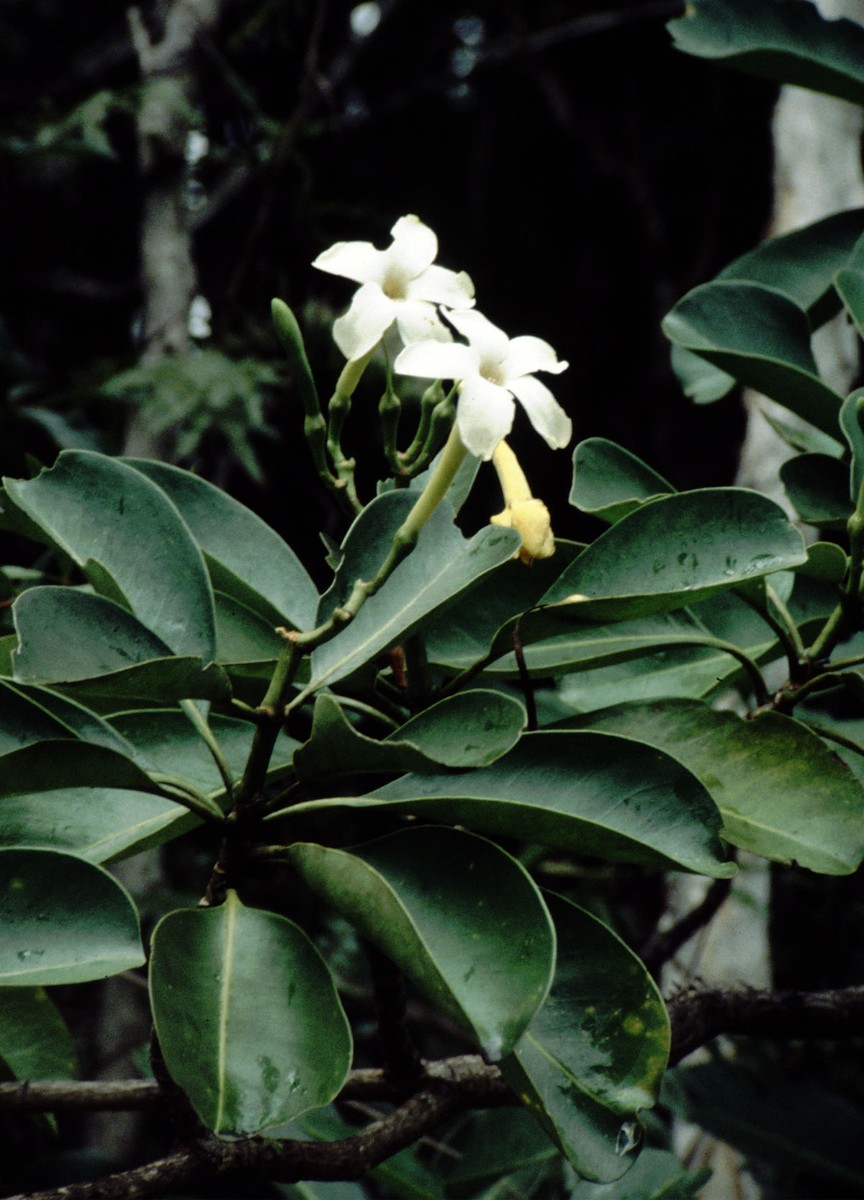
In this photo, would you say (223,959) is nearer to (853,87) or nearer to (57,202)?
(853,87)

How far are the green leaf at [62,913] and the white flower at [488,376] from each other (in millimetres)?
271

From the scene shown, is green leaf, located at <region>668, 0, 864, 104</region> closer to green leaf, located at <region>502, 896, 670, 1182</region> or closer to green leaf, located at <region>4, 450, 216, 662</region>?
green leaf, located at <region>4, 450, 216, 662</region>

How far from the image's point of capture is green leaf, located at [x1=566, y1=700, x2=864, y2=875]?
1.91ft

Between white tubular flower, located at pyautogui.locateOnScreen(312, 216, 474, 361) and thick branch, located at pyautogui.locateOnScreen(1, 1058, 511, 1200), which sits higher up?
white tubular flower, located at pyautogui.locateOnScreen(312, 216, 474, 361)

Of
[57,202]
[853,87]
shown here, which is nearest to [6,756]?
[853,87]

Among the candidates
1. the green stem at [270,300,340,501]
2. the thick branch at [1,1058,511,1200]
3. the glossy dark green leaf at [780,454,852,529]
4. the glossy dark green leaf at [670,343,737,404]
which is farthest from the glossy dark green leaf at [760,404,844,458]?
the thick branch at [1,1058,511,1200]

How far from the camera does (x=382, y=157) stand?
2.59m

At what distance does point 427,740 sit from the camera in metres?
0.54

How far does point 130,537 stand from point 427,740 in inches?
8.1

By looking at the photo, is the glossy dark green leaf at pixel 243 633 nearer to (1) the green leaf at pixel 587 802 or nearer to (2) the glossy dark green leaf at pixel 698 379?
(1) the green leaf at pixel 587 802

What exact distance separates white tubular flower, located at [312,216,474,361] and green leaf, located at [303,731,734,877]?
0.22 m

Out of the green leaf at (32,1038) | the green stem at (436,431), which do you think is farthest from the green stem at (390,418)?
the green leaf at (32,1038)

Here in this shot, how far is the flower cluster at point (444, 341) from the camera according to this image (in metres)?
0.53

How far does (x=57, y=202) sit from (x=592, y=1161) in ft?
7.35
